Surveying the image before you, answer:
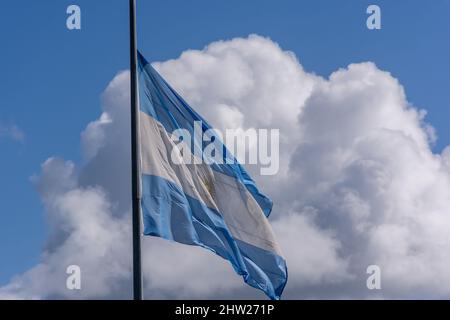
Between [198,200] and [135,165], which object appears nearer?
[135,165]

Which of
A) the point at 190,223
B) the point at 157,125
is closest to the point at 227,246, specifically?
the point at 190,223

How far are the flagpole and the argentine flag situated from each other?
31.0 inches

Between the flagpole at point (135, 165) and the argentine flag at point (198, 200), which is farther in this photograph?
the argentine flag at point (198, 200)

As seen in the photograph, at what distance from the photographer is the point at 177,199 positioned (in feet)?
90.8

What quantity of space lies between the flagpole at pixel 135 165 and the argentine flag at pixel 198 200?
0.79m

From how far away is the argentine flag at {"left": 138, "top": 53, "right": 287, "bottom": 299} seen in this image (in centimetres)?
2723

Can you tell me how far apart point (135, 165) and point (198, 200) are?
3078 millimetres

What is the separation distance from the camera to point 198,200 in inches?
1117

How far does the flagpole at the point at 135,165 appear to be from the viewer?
24.7 m
